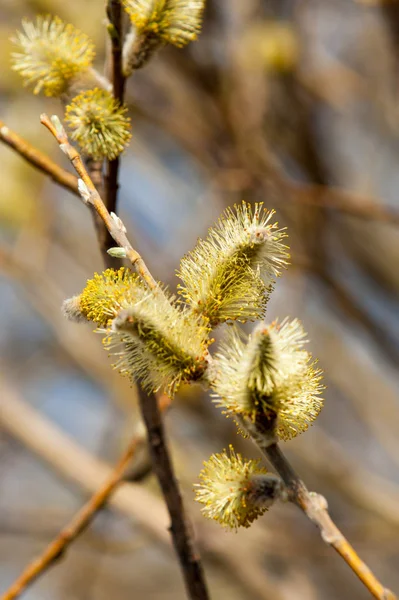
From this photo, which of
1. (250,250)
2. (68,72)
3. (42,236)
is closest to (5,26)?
(42,236)

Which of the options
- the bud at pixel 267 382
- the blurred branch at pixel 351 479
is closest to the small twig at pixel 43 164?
the bud at pixel 267 382

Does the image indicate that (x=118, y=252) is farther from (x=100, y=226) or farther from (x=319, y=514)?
(x=319, y=514)

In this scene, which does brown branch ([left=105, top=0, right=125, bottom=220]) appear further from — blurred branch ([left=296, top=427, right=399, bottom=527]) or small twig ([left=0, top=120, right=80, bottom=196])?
blurred branch ([left=296, top=427, right=399, bottom=527])

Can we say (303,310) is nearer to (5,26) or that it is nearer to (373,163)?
(373,163)

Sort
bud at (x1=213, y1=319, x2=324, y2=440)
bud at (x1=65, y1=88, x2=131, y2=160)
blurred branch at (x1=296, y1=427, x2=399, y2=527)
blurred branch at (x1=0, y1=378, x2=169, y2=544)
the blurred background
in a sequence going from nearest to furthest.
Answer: bud at (x1=213, y1=319, x2=324, y2=440) < bud at (x1=65, y1=88, x2=131, y2=160) < blurred branch at (x1=0, y1=378, x2=169, y2=544) < the blurred background < blurred branch at (x1=296, y1=427, x2=399, y2=527)

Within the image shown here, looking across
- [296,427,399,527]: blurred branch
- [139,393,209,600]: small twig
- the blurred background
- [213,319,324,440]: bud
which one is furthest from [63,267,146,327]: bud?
[296,427,399,527]: blurred branch
